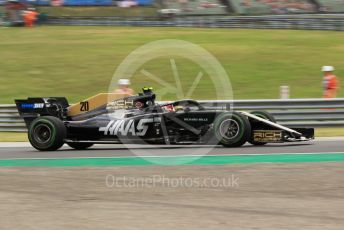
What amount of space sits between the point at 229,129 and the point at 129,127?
171 cm

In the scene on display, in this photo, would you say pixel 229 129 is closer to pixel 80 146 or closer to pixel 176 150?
pixel 176 150

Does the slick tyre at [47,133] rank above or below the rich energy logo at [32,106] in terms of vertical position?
below

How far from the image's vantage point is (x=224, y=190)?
722 centimetres

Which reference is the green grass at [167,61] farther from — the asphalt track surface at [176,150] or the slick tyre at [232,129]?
the slick tyre at [232,129]

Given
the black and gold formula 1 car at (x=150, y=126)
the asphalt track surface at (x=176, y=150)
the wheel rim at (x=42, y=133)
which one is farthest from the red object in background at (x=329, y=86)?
the wheel rim at (x=42, y=133)

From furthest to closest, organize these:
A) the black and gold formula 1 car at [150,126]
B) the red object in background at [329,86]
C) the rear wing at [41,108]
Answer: the red object in background at [329,86] < the rear wing at [41,108] < the black and gold formula 1 car at [150,126]

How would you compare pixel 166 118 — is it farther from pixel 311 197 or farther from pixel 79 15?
pixel 79 15

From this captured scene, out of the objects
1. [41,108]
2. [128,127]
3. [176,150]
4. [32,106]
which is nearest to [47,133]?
[41,108]

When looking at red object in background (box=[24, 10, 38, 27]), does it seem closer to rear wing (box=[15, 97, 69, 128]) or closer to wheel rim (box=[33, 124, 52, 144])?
rear wing (box=[15, 97, 69, 128])

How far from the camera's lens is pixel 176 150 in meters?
11.2

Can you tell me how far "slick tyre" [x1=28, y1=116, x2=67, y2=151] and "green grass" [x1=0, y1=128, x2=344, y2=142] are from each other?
316 centimetres

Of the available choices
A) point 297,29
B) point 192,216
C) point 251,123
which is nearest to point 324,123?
point 251,123

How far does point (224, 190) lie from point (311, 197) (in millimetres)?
994

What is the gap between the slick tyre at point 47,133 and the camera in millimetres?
11445
